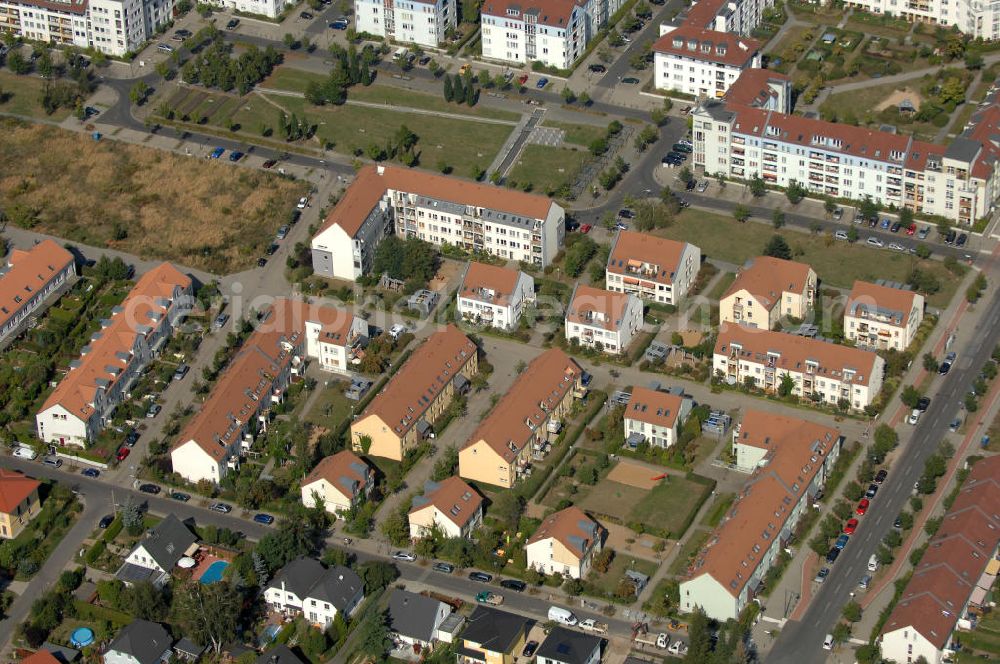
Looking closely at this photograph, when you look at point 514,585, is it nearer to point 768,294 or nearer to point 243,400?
point 243,400

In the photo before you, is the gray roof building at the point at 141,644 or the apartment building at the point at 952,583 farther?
the gray roof building at the point at 141,644

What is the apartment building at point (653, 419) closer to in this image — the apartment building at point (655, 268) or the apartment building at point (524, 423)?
the apartment building at point (524, 423)

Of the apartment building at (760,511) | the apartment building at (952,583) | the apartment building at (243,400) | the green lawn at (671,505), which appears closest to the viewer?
the apartment building at (952,583)

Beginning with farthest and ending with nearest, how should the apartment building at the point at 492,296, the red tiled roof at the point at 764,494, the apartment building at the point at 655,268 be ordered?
the apartment building at the point at 655,268, the apartment building at the point at 492,296, the red tiled roof at the point at 764,494

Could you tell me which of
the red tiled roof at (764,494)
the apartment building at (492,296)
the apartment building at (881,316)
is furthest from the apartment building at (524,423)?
the apartment building at (881,316)

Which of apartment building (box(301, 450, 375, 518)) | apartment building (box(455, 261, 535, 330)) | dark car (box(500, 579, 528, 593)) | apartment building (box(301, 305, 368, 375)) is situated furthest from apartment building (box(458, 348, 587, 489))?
apartment building (box(301, 305, 368, 375))

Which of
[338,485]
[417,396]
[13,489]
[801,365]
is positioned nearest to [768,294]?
[801,365]

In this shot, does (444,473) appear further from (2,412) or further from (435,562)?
(2,412)
